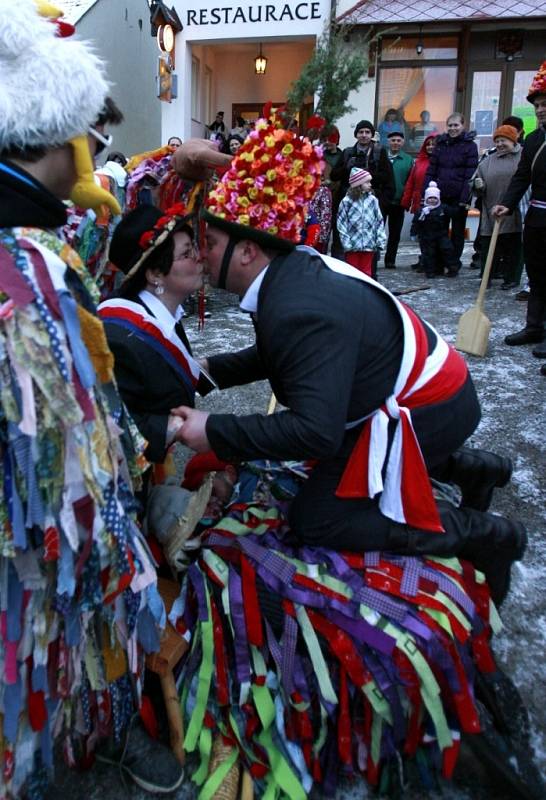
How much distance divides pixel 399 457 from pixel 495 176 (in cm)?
656

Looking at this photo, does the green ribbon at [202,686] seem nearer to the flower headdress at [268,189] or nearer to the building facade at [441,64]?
the flower headdress at [268,189]

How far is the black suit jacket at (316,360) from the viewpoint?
66.1 inches

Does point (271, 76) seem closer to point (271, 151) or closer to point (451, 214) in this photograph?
point (451, 214)

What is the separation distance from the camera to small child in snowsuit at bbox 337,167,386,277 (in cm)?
695

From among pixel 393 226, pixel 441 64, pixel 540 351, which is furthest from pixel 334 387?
pixel 441 64

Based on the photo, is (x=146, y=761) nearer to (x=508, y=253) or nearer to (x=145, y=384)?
(x=145, y=384)

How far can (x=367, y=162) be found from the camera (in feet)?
27.3

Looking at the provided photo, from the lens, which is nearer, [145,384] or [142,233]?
[145,384]

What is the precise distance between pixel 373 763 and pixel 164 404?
119 cm

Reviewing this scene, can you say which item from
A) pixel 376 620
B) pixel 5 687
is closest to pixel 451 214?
pixel 376 620

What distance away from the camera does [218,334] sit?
5.67 metres

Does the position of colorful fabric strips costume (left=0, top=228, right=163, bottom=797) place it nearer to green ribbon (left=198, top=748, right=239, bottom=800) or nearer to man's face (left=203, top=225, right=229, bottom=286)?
green ribbon (left=198, top=748, right=239, bottom=800)

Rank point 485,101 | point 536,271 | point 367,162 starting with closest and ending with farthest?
point 536,271
point 367,162
point 485,101

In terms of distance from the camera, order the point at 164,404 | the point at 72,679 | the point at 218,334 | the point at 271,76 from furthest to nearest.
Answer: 1. the point at 271,76
2. the point at 218,334
3. the point at 164,404
4. the point at 72,679
